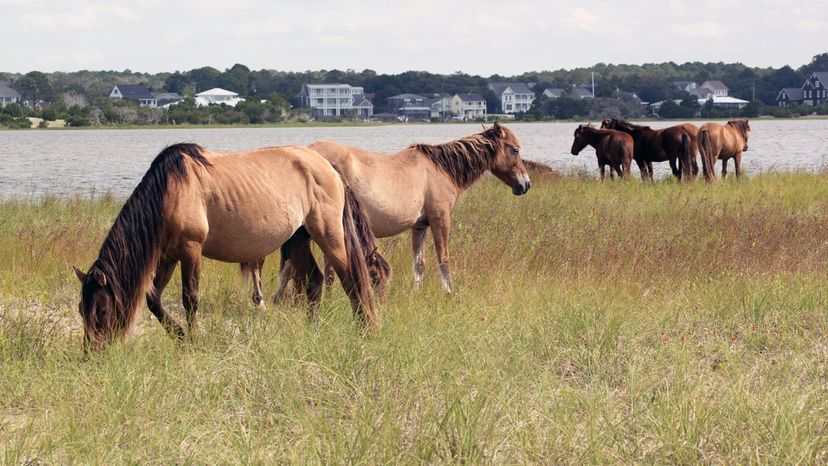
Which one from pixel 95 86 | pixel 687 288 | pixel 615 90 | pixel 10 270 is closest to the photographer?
pixel 687 288

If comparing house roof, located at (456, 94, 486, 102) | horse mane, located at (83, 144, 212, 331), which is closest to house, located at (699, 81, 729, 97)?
house roof, located at (456, 94, 486, 102)

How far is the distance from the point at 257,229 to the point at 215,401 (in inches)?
68.8

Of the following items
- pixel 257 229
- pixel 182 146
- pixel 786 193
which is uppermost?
pixel 182 146

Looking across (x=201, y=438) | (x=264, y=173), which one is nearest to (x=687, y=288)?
(x=264, y=173)

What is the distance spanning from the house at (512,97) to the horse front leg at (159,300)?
142 meters

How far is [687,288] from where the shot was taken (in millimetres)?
8789

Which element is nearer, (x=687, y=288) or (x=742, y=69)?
(x=687, y=288)

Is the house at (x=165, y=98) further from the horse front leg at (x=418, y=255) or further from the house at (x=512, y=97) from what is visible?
the horse front leg at (x=418, y=255)

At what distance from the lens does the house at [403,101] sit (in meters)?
142

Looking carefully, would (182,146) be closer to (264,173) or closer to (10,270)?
(264,173)

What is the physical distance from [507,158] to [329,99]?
454ft

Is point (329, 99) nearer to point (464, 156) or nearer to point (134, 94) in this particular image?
point (134, 94)

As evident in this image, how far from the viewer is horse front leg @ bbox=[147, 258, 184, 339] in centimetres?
636

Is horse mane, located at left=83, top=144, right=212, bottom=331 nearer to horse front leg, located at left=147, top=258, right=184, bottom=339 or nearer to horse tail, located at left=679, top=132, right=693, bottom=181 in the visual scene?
horse front leg, located at left=147, top=258, right=184, bottom=339
